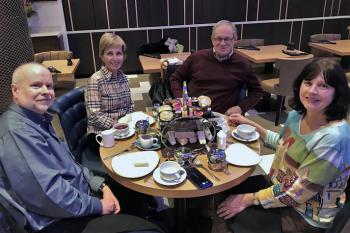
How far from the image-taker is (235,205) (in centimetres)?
153

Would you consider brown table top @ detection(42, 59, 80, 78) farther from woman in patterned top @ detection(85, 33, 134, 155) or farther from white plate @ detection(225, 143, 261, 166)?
white plate @ detection(225, 143, 261, 166)

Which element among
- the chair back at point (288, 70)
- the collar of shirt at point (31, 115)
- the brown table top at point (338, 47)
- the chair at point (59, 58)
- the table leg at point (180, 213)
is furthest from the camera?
the brown table top at point (338, 47)

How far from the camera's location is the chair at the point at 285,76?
329cm

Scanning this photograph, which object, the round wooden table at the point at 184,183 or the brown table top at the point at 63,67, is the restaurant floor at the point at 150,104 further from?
the round wooden table at the point at 184,183

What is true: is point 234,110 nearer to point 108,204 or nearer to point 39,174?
point 108,204

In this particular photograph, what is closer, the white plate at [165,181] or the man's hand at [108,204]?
the white plate at [165,181]

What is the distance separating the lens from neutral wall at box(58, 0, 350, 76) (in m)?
5.37

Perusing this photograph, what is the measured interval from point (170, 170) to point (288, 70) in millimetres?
2466

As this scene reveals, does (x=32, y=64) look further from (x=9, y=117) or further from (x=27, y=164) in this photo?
(x=27, y=164)

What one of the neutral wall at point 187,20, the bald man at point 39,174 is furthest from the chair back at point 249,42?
the bald man at point 39,174

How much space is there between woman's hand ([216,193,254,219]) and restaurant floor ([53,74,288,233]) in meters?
0.54

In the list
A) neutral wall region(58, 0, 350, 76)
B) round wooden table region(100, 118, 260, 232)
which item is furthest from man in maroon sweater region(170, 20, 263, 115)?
neutral wall region(58, 0, 350, 76)

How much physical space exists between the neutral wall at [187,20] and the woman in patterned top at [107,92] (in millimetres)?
3428

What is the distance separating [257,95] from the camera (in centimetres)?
255
